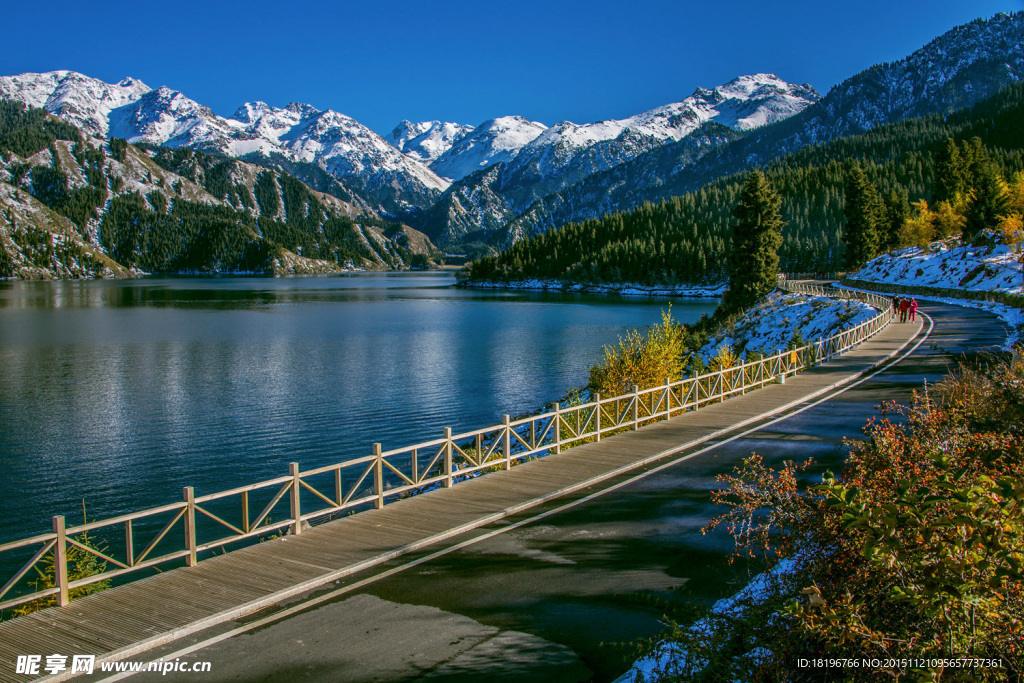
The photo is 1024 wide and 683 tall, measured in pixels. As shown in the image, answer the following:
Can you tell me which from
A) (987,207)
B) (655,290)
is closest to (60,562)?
(987,207)

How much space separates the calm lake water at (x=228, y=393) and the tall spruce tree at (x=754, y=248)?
596 inches

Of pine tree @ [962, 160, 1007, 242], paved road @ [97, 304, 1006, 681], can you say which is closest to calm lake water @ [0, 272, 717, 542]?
paved road @ [97, 304, 1006, 681]

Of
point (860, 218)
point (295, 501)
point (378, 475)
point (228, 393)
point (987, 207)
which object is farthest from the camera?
point (860, 218)

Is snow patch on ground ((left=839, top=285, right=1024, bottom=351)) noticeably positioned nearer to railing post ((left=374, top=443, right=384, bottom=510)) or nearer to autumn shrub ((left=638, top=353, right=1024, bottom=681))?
railing post ((left=374, top=443, right=384, bottom=510))

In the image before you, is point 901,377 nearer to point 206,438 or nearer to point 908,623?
point 908,623

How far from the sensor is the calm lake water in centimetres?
2909

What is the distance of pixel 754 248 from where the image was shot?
78.0 metres

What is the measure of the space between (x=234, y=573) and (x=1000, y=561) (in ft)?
32.9

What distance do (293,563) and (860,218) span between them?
117286 mm

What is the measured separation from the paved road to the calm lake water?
1844 centimetres

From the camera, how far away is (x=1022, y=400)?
1638 centimetres

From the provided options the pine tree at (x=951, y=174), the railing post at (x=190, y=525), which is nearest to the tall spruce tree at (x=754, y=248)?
the pine tree at (x=951, y=174)

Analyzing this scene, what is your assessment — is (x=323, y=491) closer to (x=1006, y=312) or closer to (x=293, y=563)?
(x=293, y=563)

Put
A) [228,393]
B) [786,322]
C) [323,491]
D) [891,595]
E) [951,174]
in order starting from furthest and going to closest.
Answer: [951,174] → [786,322] → [228,393] → [323,491] → [891,595]
